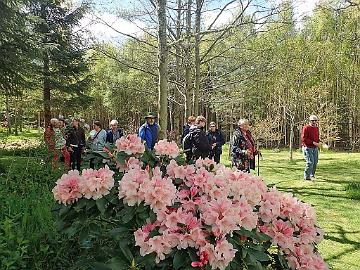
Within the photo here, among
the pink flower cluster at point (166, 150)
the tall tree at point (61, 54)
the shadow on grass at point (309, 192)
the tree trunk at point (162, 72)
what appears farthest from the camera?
the tall tree at point (61, 54)

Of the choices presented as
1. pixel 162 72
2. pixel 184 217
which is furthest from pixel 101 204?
pixel 162 72

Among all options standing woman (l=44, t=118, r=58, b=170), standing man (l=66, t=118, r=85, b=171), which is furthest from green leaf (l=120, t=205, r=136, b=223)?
standing man (l=66, t=118, r=85, b=171)

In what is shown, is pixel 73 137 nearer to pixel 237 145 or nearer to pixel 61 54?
pixel 237 145

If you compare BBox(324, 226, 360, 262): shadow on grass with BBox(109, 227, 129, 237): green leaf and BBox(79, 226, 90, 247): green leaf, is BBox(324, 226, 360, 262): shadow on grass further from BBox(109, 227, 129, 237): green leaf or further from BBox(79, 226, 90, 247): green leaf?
BBox(79, 226, 90, 247): green leaf

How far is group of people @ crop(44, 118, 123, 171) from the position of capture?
8114mm

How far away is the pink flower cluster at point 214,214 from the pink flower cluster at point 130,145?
26 centimetres

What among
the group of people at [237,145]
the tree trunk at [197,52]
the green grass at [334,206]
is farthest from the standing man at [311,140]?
the tree trunk at [197,52]

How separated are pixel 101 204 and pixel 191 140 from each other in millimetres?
5298

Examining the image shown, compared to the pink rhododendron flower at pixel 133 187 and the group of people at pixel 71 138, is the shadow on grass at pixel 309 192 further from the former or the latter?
the pink rhododendron flower at pixel 133 187

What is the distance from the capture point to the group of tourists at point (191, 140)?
7086 millimetres

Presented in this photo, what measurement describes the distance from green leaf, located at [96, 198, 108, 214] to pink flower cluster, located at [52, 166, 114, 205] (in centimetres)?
3

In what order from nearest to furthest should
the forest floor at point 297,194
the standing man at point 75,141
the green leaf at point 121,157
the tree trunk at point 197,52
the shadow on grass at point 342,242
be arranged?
the green leaf at point 121,157 < the forest floor at point 297,194 < the shadow on grass at point 342,242 < the tree trunk at point 197,52 < the standing man at point 75,141

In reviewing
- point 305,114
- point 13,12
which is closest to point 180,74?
point 13,12

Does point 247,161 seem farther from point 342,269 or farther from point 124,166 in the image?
point 124,166
